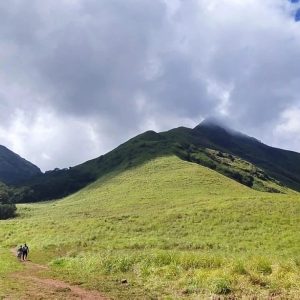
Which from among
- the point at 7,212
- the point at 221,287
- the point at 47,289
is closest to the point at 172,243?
the point at 47,289

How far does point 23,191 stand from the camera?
166 metres

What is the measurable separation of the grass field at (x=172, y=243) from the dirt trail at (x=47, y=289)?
2.88 feet

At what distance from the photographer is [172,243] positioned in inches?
1935

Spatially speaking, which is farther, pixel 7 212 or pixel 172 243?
pixel 7 212

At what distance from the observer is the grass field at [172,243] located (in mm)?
24609

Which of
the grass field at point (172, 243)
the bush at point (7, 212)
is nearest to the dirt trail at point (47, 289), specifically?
the grass field at point (172, 243)

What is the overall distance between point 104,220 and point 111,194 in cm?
4816

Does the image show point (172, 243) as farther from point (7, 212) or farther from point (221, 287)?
point (7, 212)

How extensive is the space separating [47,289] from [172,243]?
87.1ft

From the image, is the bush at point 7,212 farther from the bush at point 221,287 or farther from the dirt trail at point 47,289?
the bush at point 221,287

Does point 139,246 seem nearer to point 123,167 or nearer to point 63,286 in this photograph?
point 63,286

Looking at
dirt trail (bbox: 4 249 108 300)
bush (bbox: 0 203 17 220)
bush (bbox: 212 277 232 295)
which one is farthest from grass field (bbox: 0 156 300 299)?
bush (bbox: 0 203 17 220)

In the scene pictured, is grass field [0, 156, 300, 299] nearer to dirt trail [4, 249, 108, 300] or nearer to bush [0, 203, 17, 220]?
dirt trail [4, 249, 108, 300]

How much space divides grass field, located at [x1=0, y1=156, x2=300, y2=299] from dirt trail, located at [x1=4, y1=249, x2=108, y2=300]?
34.6 inches
